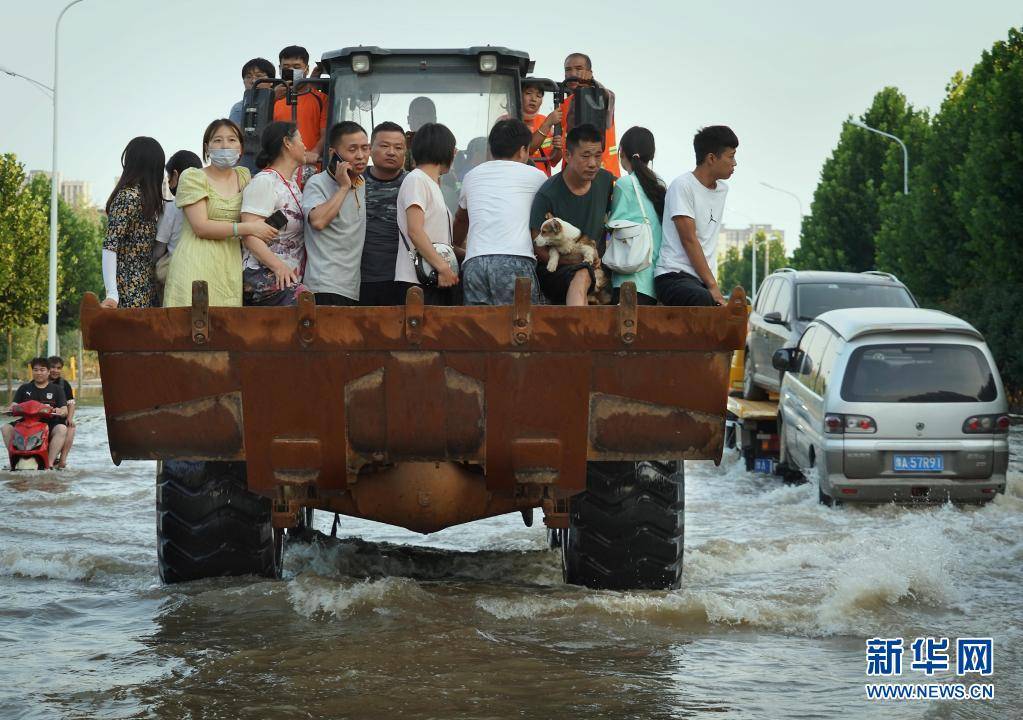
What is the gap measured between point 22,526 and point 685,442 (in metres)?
8.17

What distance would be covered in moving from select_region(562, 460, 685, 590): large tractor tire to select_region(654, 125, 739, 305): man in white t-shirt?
944mm

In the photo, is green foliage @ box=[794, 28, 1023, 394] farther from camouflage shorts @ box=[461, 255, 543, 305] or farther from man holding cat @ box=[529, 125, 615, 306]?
camouflage shorts @ box=[461, 255, 543, 305]

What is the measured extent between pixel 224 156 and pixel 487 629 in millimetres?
2821

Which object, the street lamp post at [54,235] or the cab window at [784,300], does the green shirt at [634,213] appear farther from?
the street lamp post at [54,235]

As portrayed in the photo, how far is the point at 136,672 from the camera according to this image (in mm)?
7316

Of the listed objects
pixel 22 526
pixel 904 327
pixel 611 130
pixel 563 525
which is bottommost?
pixel 22 526

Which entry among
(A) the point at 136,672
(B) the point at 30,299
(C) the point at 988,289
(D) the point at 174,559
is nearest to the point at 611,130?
(D) the point at 174,559

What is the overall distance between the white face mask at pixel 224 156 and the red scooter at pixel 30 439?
39.6 feet

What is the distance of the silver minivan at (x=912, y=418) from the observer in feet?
47.0

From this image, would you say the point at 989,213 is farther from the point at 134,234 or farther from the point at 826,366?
the point at 134,234

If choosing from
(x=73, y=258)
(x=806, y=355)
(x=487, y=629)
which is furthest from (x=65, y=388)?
(x=73, y=258)

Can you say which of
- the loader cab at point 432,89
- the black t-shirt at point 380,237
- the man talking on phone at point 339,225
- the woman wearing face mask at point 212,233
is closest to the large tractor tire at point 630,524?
the black t-shirt at point 380,237

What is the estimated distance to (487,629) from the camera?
27.2 feet

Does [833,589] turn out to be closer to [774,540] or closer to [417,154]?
[774,540]
